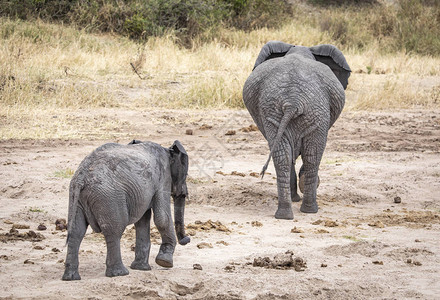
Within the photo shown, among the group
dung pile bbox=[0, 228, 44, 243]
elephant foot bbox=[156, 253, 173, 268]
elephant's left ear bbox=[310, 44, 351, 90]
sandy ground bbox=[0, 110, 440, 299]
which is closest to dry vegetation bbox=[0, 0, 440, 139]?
sandy ground bbox=[0, 110, 440, 299]

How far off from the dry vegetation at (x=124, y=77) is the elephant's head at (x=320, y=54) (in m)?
3.37

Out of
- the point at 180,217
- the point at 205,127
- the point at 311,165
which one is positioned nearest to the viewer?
the point at 180,217

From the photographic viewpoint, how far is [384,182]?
300 inches

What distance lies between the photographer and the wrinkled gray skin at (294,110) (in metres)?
6.20

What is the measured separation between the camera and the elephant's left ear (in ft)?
Result: 22.8

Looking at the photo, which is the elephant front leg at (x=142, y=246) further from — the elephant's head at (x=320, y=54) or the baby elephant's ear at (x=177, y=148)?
the elephant's head at (x=320, y=54)

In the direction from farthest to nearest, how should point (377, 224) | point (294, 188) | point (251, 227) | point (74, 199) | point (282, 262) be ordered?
point (294, 188) < point (377, 224) < point (251, 227) < point (282, 262) < point (74, 199)

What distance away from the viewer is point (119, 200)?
13.0ft

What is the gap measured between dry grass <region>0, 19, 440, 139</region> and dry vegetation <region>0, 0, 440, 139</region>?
0.02 m

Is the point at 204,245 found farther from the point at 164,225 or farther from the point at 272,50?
the point at 272,50

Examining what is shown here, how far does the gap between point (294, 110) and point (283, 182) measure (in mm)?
663

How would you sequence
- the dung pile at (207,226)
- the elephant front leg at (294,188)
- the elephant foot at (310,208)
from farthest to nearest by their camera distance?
the elephant front leg at (294,188), the elephant foot at (310,208), the dung pile at (207,226)

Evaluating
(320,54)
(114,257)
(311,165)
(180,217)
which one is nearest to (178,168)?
(180,217)

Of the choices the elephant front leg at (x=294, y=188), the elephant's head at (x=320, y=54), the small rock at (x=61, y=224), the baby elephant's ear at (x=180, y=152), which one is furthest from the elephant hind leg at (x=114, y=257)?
the elephant's head at (x=320, y=54)
